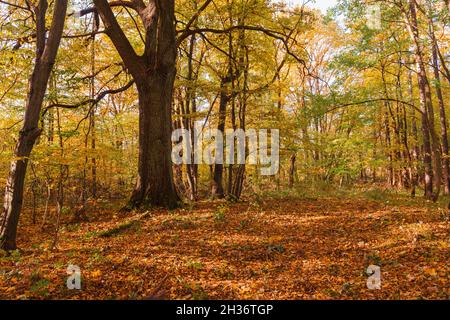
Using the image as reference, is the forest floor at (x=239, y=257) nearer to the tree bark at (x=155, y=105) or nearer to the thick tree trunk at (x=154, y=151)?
the thick tree trunk at (x=154, y=151)

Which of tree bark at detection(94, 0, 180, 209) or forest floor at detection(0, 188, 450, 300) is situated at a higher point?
tree bark at detection(94, 0, 180, 209)

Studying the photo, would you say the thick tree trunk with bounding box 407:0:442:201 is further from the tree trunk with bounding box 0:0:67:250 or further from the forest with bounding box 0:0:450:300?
the tree trunk with bounding box 0:0:67:250

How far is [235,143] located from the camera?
12797 mm

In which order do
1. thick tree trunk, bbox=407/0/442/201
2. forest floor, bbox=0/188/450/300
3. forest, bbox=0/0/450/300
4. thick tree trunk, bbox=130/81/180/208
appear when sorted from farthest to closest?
thick tree trunk, bbox=130/81/180/208, thick tree trunk, bbox=407/0/442/201, forest, bbox=0/0/450/300, forest floor, bbox=0/188/450/300

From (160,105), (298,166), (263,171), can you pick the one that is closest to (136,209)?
(160,105)

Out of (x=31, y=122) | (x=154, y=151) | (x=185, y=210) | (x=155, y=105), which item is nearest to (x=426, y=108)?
(x=185, y=210)

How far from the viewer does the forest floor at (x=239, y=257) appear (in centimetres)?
391

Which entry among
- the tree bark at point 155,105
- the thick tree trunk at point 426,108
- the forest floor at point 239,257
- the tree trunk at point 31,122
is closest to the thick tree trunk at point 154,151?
the tree bark at point 155,105

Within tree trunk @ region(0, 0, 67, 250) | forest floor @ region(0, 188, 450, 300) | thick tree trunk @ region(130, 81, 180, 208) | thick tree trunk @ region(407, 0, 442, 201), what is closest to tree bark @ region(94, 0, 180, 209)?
thick tree trunk @ region(130, 81, 180, 208)

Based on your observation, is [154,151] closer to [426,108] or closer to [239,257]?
[239,257]

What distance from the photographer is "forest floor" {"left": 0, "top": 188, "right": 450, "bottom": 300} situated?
3914 mm

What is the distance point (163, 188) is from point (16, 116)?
851cm

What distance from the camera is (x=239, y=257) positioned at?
5.26 meters
